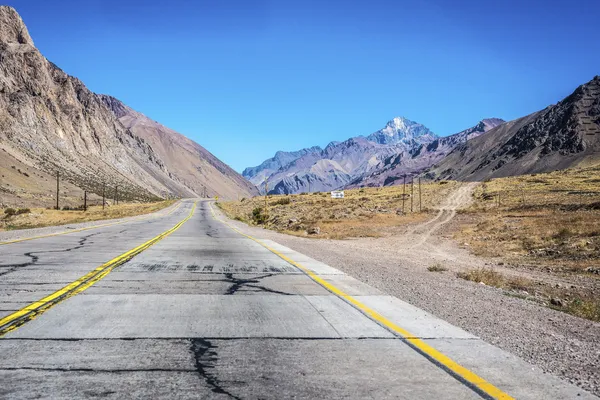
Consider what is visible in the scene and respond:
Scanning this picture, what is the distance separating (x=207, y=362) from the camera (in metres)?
4.73

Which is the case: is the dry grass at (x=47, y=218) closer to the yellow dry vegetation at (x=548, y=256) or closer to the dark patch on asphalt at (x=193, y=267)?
the dark patch on asphalt at (x=193, y=267)

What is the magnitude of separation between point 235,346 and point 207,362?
0.62 m

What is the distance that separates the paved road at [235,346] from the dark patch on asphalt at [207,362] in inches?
0.4

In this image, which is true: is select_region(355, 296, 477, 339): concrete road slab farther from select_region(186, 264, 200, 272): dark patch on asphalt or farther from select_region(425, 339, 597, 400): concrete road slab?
select_region(186, 264, 200, 272): dark patch on asphalt

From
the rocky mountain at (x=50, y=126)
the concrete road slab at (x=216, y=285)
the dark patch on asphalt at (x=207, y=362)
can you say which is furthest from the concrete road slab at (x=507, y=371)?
the rocky mountain at (x=50, y=126)

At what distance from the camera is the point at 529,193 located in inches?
2645

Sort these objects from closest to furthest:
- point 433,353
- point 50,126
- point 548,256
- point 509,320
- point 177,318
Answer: point 433,353, point 177,318, point 509,320, point 548,256, point 50,126

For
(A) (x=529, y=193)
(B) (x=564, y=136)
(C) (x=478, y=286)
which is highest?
(B) (x=564, y=136)

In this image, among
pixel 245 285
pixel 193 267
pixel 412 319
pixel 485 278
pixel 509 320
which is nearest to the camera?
pixel 412 319

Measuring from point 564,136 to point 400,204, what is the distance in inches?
6336

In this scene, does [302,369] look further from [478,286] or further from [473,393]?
[478,286]

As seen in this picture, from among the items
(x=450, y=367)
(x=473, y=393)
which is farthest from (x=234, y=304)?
(x=473, y=393)

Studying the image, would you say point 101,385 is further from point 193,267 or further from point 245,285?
point 193,267

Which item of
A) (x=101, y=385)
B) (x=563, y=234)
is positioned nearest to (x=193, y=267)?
(x=101, y=385)
